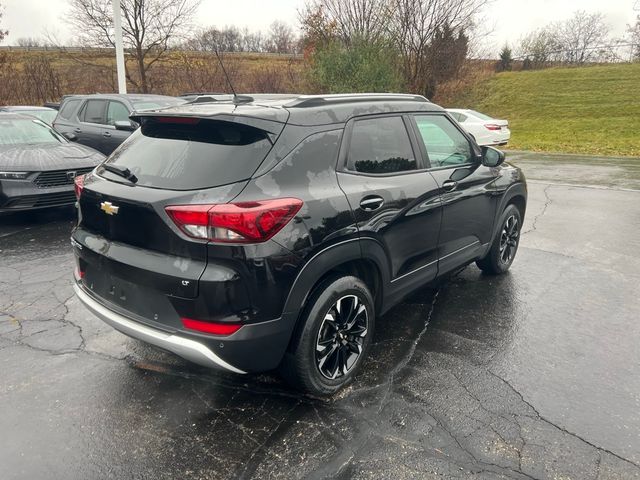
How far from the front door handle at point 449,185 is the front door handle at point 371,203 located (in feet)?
2.70

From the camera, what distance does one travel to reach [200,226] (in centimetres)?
242

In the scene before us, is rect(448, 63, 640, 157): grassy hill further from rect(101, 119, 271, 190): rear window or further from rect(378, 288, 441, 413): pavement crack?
rect(101, 119, 271, 190): rear window

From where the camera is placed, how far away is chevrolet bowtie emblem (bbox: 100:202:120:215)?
272 centimetres

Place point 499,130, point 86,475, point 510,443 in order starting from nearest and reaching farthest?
1. point 86,475
2. point 510,443
3. point 499,130

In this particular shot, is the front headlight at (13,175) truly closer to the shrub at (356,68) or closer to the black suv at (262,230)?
the black suv at (262,230)

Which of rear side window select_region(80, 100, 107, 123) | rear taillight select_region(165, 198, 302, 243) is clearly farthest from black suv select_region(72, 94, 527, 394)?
rear side window select_region(80, 100, 107, 123)

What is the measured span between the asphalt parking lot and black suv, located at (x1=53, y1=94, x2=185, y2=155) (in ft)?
18.9

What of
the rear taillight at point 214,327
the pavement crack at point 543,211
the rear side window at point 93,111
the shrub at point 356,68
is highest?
the shrub at point 356,68

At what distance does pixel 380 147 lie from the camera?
3.27 metres

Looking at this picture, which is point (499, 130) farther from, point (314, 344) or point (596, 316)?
point (314, 344)

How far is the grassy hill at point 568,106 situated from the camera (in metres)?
19.3

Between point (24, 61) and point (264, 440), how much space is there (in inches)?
1159

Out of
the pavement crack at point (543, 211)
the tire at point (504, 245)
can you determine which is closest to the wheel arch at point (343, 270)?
the tire at point (504, 245)

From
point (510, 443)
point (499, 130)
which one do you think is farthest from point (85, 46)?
point (510, 443)
